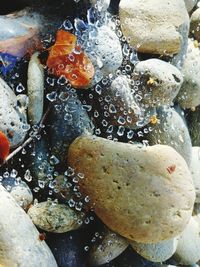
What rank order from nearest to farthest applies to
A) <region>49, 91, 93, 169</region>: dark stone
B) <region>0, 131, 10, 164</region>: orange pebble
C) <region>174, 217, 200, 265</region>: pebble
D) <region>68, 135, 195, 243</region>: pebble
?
<region>0, 131, 10, 164</region>: orange pebble → <region>68, 135, 195, 243</region>: pebble → <region>49, 91, 93, 169</region>: dark stone → <region>174, 217, 200, 265</region>: pebble

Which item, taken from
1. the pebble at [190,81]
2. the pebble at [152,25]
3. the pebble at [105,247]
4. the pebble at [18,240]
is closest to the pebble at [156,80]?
the pebble at [152,25]

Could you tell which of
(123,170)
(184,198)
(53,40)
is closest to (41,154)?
(123,170)

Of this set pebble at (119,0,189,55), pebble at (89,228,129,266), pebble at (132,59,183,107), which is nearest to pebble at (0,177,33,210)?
pebble at (89,228,129,266)

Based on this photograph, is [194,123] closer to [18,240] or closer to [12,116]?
[12,116]

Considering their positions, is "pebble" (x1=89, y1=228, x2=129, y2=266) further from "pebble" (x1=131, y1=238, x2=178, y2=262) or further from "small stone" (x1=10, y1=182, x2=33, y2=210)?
"small stone" (x1=10, y1=182, x2=33, y2=210)

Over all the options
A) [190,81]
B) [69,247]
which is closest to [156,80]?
[190,81]
